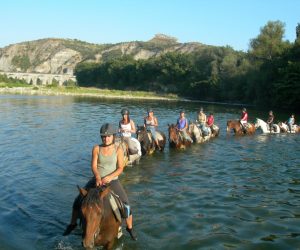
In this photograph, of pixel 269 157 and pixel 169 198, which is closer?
pixel 169 198

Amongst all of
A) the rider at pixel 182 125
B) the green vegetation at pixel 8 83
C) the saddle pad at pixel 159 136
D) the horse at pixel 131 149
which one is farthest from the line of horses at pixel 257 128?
the green vegetation at pixel 8 83

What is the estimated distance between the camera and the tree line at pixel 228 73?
65.4 metres

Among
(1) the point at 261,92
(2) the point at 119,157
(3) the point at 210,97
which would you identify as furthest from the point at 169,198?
(3) the point at 210,97

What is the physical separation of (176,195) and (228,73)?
80501 mm

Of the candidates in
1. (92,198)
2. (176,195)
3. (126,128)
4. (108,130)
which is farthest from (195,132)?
(92,198)

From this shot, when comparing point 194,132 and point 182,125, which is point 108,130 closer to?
point 182,125

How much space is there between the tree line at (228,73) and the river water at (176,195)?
44532 mm

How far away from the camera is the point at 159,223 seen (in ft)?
34.0

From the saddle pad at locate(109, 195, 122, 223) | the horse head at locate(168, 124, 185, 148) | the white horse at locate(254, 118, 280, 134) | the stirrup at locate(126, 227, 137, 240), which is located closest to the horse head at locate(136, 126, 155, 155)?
the horse head at locate(168, 124, 185, 148)

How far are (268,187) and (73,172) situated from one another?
7.43 m

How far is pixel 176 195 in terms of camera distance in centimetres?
1281

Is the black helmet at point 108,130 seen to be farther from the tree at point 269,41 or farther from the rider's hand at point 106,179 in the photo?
the tree at point 269,41

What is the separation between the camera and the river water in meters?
9.45

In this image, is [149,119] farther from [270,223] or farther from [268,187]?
[270,223]
